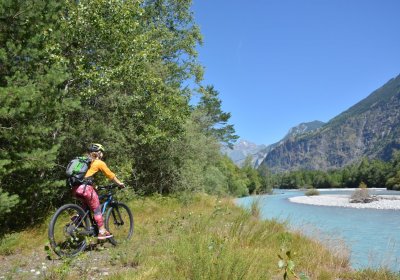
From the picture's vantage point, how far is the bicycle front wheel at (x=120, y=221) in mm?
9352

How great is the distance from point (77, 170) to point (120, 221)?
2.05 meters

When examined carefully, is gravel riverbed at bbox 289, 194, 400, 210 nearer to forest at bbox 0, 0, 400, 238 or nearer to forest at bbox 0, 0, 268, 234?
forest at bbox 0, 0, 400, 238

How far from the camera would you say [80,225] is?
26.9 ft

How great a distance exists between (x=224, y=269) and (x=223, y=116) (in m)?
55.1

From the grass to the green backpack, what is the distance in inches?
59.9

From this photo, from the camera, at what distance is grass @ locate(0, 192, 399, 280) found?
5.76 meters

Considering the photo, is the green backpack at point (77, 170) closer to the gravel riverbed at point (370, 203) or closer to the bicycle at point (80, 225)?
the bicycle at point (80, 225)

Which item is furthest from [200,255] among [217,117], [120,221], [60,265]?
[217,117]

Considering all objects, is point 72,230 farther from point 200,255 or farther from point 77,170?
point 200,255

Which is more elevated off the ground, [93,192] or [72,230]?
[93,192]

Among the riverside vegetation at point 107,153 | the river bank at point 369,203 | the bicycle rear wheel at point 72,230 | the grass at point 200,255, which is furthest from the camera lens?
the river bank at point 369,203

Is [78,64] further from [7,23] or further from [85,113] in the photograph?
[7,23]

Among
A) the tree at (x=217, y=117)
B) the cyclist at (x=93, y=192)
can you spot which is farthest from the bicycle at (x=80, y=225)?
the tree at (x=217, y=117)

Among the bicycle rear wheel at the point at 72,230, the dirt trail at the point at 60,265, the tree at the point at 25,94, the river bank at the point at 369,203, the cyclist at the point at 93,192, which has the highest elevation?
the tree at the point at 25,94
